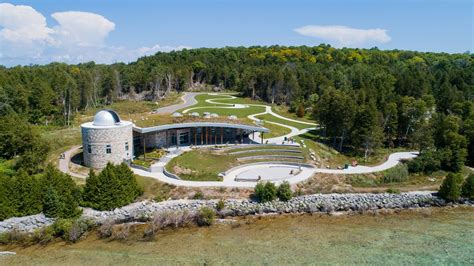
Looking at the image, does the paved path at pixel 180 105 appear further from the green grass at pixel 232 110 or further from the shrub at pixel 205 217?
the shrub at pixel 205 217

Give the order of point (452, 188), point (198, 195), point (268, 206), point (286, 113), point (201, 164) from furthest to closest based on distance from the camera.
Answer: point (286, 113), point (201, 164), point (452, 188), point (198, 195), point (268, 206)

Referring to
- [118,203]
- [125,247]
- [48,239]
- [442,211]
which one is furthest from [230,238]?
[442,211]

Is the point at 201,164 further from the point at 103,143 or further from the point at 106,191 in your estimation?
the point at 106,191

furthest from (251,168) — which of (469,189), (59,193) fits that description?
(469,189)

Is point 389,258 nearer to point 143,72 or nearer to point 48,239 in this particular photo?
point 48,239

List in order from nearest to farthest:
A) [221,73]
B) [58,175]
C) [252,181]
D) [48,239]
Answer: [48,239] < [58,175] < [252,181] < [221,73]

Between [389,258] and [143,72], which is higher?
[143,72]
